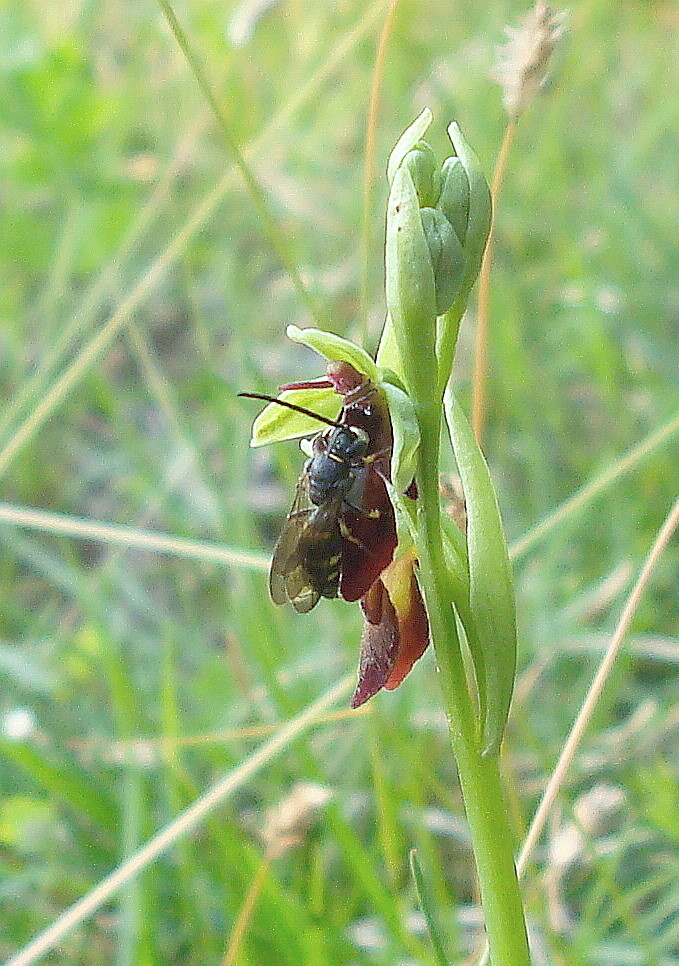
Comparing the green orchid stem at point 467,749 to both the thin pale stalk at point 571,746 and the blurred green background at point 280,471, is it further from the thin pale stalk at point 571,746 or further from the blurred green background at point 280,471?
the blurred green background at point 280,471

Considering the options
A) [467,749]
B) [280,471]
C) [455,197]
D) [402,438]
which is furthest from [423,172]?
[280,471]

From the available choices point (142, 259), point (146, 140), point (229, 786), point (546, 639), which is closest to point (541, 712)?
point (546, 639)

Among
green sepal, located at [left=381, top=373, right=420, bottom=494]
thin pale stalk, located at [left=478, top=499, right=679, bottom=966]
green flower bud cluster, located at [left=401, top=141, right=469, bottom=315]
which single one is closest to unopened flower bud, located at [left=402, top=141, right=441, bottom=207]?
green flower bud cluster, located at [left=401, top=141, right=469, bottom=315]

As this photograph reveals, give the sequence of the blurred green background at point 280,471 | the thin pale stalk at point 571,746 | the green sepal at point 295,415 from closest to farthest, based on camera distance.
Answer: the green sepal at point 295,415 → the thin pale stalk at point 571,746 → the blurred green background at point 280,471

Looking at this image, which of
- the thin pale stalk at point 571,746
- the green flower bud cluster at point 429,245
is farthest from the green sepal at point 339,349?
the thin pale stalk at point 571,746

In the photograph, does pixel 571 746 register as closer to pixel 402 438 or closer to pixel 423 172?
pixel 402 438

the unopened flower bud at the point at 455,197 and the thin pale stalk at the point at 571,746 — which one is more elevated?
the unopened flower bud at the point at 455,197
